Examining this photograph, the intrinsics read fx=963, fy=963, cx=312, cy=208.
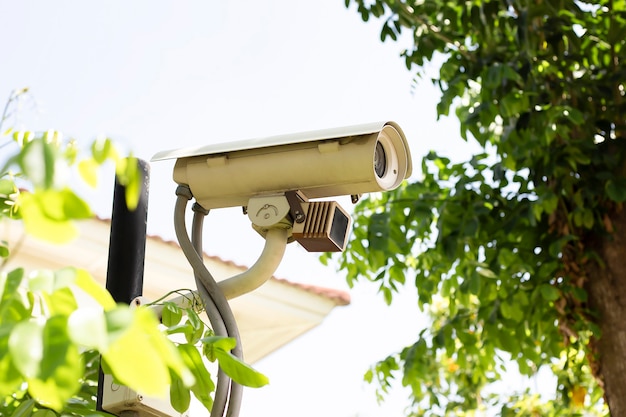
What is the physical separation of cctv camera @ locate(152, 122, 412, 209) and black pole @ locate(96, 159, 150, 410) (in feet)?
0.40

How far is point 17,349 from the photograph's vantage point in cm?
58

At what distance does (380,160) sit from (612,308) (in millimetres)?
2219

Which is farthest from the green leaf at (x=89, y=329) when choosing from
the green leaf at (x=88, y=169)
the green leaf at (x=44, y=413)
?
the green leaf at (x=44, y=413)

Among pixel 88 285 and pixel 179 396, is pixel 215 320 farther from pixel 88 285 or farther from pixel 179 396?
pixel 88 285

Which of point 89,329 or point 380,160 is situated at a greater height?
point 380,160

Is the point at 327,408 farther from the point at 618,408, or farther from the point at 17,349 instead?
the point at 17,349

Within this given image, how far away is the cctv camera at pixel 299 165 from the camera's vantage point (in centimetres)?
138

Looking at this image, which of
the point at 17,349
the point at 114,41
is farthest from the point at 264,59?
the point at 17,349

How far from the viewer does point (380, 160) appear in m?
1.46

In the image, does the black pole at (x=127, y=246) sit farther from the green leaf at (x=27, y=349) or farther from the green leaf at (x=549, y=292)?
the green leaf at (x=549, y=292)

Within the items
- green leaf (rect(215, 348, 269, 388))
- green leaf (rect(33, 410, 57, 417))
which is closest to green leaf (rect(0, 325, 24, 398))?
green leaf (rect(215, 348, 269, 388))

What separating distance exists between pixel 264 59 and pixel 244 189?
1130 centimetres

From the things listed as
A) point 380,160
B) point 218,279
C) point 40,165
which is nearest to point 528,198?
point 218,279

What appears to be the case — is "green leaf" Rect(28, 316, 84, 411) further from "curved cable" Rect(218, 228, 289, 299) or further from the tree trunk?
the tree trunk
